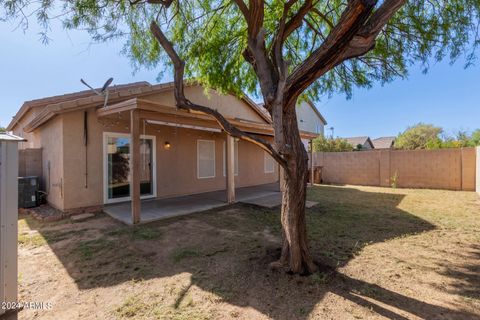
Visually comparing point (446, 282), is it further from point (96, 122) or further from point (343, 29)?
point (96, 122)

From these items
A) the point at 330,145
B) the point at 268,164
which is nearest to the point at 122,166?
the point at 268,164

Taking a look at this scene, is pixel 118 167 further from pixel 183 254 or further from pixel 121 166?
pixel 183 254

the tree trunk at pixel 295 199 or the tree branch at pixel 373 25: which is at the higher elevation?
the tree branch at pixel 373 25

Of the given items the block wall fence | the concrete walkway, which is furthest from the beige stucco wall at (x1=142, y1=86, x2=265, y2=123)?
the block wall fence

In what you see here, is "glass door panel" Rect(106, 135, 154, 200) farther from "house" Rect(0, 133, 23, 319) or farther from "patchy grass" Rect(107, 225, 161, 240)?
"house" Rect(0, 133, 23, 319)

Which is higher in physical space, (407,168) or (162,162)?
(162,162)

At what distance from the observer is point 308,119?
27703mm

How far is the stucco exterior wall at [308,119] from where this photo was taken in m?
25.7

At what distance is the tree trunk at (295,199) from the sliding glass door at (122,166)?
6084mm

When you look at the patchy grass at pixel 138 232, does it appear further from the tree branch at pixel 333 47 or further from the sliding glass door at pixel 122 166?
the tree branch at pixel 333 47

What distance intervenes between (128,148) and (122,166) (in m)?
0.61

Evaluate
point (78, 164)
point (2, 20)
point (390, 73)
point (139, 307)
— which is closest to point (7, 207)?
point (139, 307)

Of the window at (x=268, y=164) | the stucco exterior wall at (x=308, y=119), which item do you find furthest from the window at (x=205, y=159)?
the stucco exterior wall at (x=308, y=119)

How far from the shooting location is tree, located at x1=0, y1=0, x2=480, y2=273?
2.79 metres
